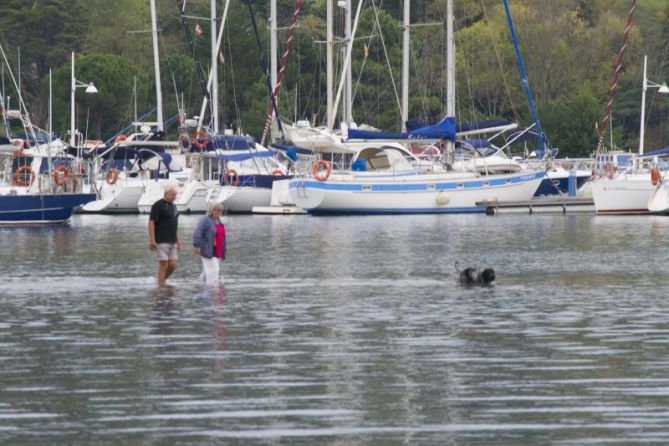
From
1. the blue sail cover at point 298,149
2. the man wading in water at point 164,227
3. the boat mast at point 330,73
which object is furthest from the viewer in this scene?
the boat mast at point 330,73

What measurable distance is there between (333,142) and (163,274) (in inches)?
1669

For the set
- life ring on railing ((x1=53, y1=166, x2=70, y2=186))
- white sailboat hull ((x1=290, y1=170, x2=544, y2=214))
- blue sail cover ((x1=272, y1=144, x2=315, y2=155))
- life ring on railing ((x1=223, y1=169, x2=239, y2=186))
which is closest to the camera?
life ring on railing ((x1=53, y1=166, x2=70, y2=186))

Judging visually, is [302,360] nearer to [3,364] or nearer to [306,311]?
[3,364]

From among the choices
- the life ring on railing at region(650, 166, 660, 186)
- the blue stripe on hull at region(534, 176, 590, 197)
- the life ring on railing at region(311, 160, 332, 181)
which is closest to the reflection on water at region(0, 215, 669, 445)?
the life ring on railing at region(650, 166, 660, 186)

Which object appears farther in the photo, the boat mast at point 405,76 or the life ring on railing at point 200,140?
the life ring on railing at point 200,140

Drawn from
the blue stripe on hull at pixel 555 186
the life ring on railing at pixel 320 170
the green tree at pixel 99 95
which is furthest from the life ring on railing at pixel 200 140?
the green tree at pixel 99 95

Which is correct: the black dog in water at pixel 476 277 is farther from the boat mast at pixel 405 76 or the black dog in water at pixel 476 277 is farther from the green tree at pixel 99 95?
the green tree at pixel 99 95

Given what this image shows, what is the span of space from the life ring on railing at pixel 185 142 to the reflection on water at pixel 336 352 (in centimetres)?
3492

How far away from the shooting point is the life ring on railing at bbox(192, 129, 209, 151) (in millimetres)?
73125

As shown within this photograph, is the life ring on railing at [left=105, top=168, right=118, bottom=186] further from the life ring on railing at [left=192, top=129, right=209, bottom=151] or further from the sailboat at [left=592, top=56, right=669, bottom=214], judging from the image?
the sailboat at [left=592, top=56, right=669, bottom=214]

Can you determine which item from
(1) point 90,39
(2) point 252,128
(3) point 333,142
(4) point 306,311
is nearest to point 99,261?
(4) point 306,311

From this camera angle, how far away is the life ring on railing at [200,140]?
7312cm

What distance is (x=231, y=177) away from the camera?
7275 centimetres

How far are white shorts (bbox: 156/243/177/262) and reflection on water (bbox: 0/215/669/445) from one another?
0.53 metres
